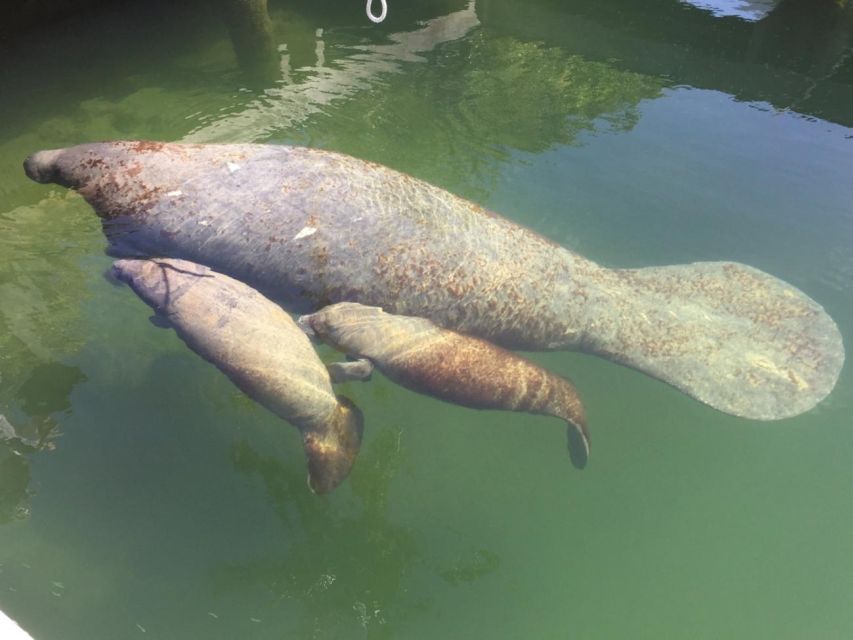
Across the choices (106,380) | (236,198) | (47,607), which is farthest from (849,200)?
(47,607)

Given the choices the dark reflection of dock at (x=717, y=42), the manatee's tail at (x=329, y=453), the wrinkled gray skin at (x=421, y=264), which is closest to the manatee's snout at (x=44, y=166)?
the wrinkled gray skin at (x=421, y=264)

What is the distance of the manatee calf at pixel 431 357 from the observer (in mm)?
3646

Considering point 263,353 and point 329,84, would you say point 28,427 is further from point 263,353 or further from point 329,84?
point 329,84

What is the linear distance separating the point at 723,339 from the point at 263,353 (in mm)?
3323

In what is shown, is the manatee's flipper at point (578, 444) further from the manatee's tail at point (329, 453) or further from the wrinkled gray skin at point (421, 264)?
the manatee's tail at point (329, 453)

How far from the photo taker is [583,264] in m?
4.57

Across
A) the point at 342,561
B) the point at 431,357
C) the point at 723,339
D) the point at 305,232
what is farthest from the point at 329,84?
the point at 342,561

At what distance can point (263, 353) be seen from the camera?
10.8ft

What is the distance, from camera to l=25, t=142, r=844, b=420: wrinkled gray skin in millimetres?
3775

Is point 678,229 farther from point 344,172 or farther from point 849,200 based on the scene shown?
point 344,172

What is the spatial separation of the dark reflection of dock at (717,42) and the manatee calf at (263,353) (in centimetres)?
660

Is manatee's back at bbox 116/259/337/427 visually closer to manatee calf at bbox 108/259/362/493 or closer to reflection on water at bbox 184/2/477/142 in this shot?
manatee calf at bbox 108/259/362/493

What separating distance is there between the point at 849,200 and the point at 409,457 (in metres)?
5.05

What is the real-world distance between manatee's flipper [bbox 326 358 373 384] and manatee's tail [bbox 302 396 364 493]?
0.18m
